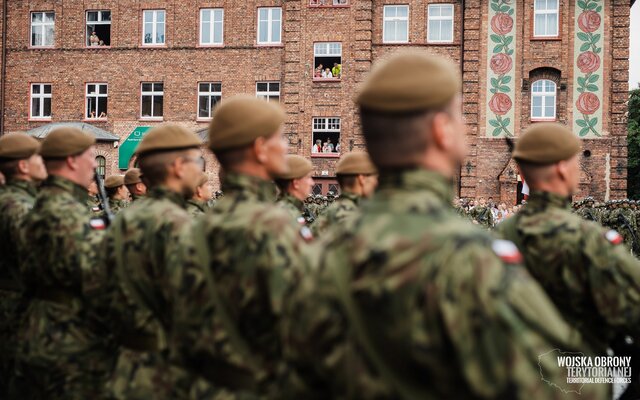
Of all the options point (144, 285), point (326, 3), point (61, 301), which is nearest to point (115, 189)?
point (61, 301)

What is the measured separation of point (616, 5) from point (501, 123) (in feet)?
20.8

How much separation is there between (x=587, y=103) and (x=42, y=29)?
2358 centimetres

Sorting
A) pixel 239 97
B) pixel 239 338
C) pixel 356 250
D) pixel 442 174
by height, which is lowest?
pixel 239 338

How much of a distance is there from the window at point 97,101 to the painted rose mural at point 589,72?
781 inches

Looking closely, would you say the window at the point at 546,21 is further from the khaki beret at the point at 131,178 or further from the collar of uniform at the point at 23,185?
the collar of uniform at the point at 23,185

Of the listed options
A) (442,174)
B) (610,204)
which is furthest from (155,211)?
(610,204)

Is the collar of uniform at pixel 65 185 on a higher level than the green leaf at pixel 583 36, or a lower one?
lower

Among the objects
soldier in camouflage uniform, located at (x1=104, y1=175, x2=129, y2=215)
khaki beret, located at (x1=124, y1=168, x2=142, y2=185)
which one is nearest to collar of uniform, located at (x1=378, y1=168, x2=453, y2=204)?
khaki beret, located at (x1=124, y1=168, x2=142, y2=185)

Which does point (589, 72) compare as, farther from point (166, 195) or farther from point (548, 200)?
point (166, 195)

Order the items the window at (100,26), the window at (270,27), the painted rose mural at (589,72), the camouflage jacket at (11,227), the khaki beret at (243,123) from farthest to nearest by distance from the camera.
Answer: the window at (100,26) < the window at (270,27) < the painted rose mural at (589,72) < the camouflage jacket at (11,227) < the khaki beret at (243,123)

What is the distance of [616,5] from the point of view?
94.9ft

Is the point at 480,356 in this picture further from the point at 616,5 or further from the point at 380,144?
the point at 616,5

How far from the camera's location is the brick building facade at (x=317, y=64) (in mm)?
29094

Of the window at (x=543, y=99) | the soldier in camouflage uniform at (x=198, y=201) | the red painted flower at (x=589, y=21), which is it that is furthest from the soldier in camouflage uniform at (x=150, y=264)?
the red painted flower at (x=589, y=21)
